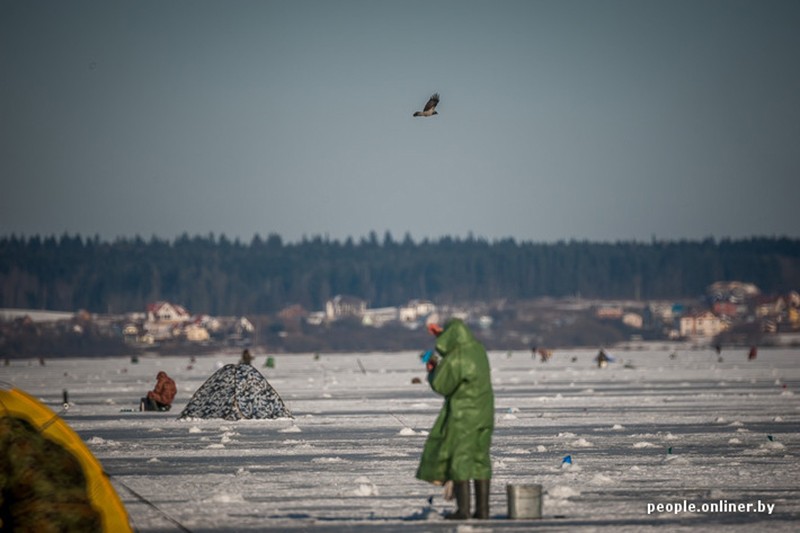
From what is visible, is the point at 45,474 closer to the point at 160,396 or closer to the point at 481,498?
the point at 481,498

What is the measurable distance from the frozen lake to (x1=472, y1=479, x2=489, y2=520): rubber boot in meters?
0.18

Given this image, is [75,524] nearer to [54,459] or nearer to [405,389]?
[54,459]

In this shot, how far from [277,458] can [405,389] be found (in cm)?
2833

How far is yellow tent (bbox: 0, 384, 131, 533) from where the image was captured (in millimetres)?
11461

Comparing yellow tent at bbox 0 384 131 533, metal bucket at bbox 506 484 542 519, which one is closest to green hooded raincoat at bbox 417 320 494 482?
metal bucket at bbox 506 484 542 519

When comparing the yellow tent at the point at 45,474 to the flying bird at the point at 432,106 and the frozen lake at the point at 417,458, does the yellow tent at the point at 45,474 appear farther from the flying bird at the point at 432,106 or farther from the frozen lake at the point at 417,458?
the flying bird at the point at 432,106

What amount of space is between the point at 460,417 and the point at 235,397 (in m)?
17.7

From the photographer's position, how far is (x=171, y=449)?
2372 cm

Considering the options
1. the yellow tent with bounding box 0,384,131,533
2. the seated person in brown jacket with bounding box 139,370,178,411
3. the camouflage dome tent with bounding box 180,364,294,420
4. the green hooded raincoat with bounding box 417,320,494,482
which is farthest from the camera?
the seated person in brown jacket with bounding box 139,370,178,411

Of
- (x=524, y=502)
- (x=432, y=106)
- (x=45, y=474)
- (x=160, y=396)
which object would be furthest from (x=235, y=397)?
(x=45, y=474)

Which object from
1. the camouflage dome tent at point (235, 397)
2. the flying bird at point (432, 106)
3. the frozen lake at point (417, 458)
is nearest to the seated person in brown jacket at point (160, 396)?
the frozen lake at point (417, 458)

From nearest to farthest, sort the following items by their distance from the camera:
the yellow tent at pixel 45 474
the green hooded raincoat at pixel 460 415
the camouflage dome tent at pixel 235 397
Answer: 1. the yellow tent at pixel 45 474
2. the green hooded raincoat at pixel 460 415
3. the camouflage dome tent at pixel 235 397

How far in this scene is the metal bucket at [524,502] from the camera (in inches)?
559

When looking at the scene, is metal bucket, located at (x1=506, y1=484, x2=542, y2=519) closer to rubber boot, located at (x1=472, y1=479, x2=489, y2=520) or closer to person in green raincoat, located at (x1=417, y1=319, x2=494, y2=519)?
rubber boot, located at (x1=472, y1=479, x2=489, y2=520)
